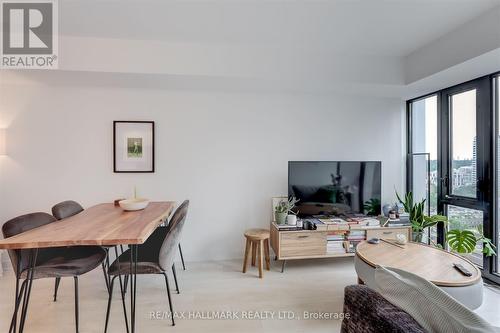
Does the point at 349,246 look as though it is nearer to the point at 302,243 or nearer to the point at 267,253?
the point at 302,243

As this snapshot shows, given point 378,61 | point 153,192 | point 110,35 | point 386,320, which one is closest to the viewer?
point 386,320

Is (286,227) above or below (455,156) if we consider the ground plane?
below

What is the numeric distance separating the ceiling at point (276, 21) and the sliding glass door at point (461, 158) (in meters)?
0.83

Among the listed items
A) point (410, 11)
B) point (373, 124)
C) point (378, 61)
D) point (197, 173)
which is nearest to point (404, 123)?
point (373, 124)

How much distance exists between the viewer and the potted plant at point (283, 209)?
2.90 metres

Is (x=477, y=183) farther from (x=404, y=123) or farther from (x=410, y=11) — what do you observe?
(x=410, y=11)

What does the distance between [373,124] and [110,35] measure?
3.31m

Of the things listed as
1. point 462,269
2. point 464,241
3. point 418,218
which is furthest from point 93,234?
point 418,218

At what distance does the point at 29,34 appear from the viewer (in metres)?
2.32

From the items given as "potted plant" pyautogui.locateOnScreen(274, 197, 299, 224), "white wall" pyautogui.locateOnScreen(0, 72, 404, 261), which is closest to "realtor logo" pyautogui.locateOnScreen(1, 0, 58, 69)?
"white wall" pyautogui.locateOnScreen(0, 72, 404, 261)

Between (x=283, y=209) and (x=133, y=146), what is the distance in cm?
196

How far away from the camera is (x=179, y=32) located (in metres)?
2.41

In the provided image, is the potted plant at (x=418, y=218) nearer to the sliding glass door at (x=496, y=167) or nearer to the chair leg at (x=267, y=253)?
the sliding glass door at (x=496, y=167)

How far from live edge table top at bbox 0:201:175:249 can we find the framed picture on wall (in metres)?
0.86
